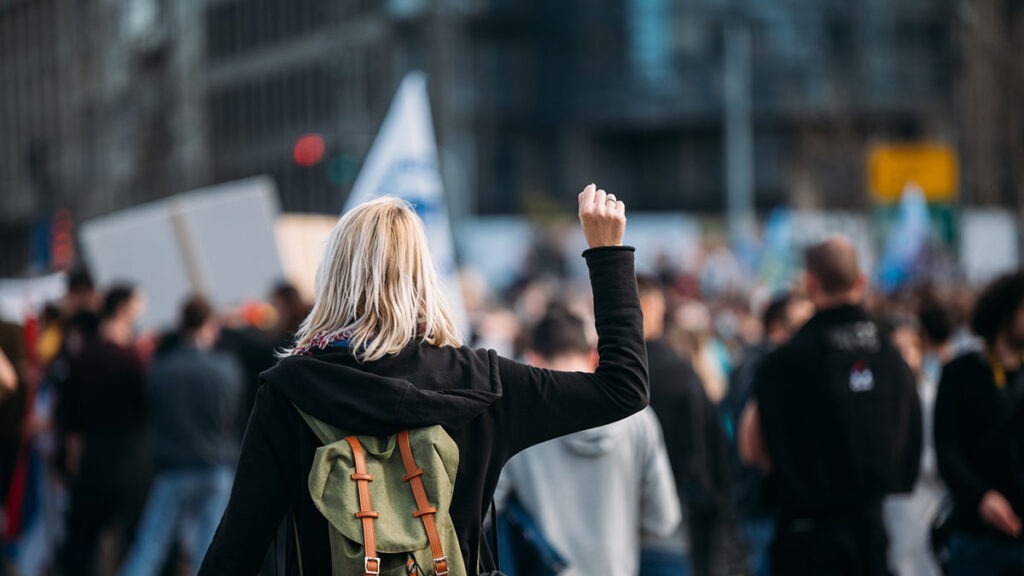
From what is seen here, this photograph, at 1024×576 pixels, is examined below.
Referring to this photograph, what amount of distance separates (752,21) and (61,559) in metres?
50.2

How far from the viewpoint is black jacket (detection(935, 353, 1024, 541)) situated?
5.75 meters

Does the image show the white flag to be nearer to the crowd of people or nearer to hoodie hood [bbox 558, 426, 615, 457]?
the crowd of people

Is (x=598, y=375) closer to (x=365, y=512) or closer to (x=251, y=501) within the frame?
(x=365, y=512)

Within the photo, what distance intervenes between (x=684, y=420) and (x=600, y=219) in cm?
362

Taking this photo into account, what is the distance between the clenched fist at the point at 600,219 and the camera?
11.8 feet

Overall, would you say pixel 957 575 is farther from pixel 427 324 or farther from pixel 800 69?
pixel 800 69

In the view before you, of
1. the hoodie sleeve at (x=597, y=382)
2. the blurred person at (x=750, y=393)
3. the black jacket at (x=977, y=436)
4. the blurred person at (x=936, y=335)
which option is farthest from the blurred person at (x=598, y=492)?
the blurred person at (x=936, y=335)

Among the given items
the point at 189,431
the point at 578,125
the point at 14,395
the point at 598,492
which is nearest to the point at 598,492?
the point at 598,492

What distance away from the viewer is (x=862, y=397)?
6000mm

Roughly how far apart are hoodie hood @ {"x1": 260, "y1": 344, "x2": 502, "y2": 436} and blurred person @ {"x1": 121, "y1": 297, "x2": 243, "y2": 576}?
6.26m

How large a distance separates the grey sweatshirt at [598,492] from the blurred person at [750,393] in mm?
905

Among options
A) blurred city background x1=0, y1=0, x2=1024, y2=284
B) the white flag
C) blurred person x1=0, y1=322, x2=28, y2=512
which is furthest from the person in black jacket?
blurred city background x1=0, y1=0, x2=1024, y2=284

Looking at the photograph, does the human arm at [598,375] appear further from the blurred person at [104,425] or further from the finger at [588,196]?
the blurred person at [104,425]

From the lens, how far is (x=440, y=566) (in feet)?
11.2
